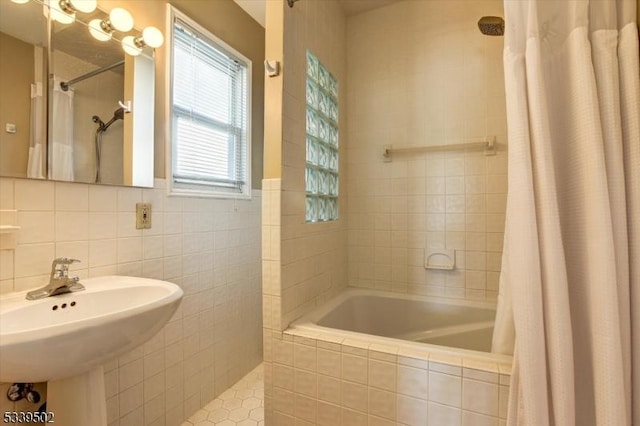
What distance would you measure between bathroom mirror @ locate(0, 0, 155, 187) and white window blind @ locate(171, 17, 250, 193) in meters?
0.22

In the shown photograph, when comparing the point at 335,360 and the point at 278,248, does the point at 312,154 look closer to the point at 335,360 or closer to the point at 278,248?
the point at 278,248

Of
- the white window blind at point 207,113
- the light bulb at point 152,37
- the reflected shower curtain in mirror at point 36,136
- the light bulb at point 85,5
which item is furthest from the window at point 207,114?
the reflected shower curtain in mirror at point 36,136

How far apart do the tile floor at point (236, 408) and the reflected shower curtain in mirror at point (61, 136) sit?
4.59ft

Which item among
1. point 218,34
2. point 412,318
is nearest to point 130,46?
point 218,34

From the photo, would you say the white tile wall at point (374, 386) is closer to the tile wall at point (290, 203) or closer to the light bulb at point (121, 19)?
the tile wall at point (290, 203)

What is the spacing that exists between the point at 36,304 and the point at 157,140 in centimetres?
88

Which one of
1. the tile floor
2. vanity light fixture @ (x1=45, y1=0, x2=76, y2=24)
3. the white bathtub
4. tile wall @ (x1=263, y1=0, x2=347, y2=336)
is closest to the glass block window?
tile wall @ (x1=263, y1=0, x2=347, y2=336)

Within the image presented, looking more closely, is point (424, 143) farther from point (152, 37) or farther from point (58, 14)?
point (58, 14)

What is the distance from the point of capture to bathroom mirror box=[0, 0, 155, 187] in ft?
3.26

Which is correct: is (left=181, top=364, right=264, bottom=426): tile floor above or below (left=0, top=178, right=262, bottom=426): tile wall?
below

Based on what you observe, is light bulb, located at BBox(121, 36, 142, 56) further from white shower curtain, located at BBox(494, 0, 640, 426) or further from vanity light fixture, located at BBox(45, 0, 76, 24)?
white shower curtain, located at BBox(494, 0, 640, 426)

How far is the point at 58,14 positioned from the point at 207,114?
2.62ft

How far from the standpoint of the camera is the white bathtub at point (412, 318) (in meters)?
1.65

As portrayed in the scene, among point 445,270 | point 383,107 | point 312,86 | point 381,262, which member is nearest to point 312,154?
point 312,86
